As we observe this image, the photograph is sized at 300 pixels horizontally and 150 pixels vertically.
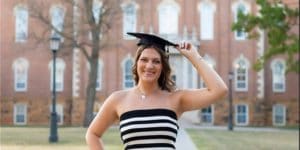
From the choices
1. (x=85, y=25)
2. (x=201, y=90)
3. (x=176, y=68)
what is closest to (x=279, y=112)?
(x=176, y=68)

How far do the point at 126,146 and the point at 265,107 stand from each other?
41478 mm

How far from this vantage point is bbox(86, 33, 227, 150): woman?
3318mm

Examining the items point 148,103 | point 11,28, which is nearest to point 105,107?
point 148,103

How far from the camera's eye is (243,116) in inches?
1725

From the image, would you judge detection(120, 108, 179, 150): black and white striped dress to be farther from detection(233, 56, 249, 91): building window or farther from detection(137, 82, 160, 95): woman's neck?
detection(233, 56, 249, 91): building window

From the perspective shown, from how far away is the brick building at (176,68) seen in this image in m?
43.9

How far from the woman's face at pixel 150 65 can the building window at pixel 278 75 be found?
42086mm

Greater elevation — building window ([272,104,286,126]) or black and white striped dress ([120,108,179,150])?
black and white striped dress ([120,108,179,150])

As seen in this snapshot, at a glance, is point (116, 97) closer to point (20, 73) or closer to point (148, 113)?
point (148, 113)

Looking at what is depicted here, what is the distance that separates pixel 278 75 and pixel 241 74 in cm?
270

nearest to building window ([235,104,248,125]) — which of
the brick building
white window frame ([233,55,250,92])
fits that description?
the brick building

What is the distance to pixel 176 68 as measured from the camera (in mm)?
43562

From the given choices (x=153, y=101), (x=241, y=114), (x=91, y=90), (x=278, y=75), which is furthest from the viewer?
(x=278, y=75)

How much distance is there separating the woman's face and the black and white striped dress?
21 cm
